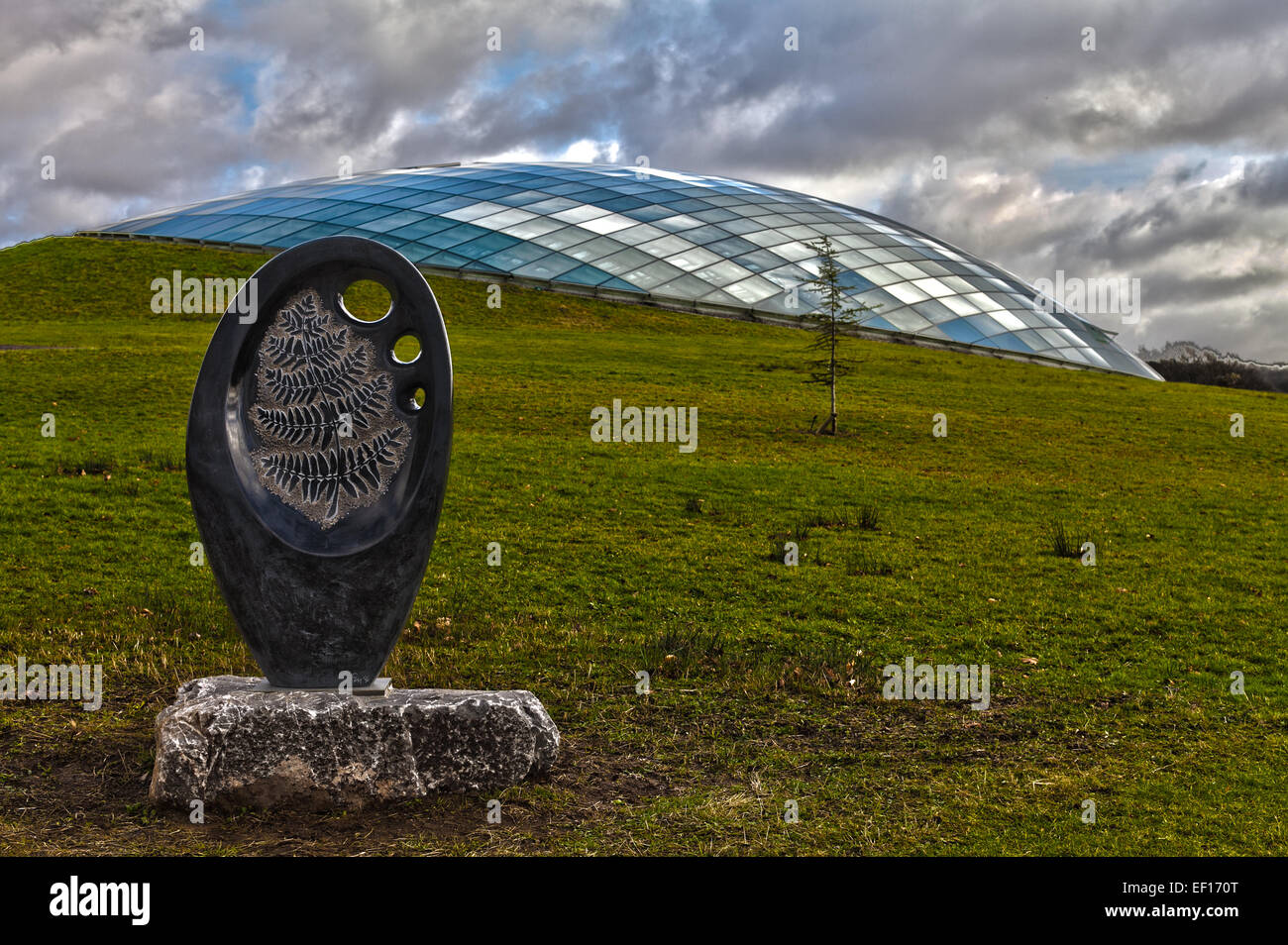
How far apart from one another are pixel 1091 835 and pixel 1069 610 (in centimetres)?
492

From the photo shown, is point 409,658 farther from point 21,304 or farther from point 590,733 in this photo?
point 21,304

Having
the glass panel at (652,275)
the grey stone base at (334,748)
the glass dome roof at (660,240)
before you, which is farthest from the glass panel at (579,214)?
the grey stone base at (334,748)

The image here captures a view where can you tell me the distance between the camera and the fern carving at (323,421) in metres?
6.56

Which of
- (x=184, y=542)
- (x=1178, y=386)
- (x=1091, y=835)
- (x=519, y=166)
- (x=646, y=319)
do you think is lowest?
(x=1091, y=835)

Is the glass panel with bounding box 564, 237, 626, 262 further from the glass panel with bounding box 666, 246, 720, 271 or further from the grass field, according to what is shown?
the grass field

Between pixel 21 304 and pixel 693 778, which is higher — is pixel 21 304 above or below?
above

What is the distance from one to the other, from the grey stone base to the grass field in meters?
0.15

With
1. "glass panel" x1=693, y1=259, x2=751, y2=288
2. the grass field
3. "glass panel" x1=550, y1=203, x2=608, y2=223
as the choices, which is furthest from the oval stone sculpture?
"glass panel" x1=550, y1=203, x2=608, y2=223

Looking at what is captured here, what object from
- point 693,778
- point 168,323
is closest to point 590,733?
point 693,778

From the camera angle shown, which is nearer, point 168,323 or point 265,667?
point 265,667

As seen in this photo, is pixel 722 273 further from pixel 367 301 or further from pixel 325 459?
pixel 325 459

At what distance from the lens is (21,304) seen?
33219 mm

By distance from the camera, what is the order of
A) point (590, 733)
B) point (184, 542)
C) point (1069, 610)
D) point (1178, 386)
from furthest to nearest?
point (1178, 386), point (184, 542), point (1069, 610), point (590, 733)

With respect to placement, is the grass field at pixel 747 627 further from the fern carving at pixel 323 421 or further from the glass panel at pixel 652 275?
the glass panel at pixel 652 275
